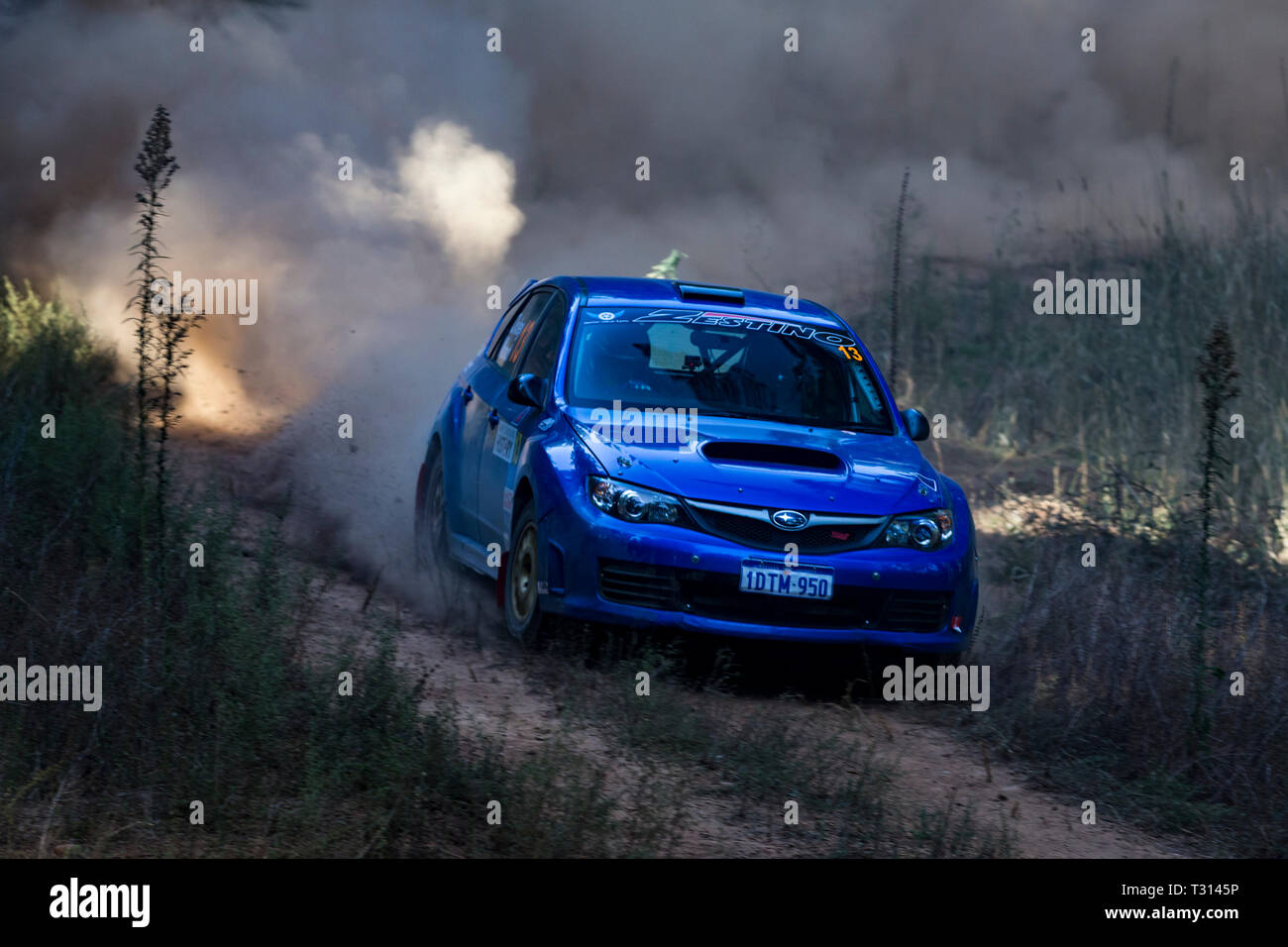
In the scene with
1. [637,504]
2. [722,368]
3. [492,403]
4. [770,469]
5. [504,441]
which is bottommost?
[637,504]

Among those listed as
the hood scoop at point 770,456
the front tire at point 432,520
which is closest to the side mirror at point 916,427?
the hood scoop at point 770,456

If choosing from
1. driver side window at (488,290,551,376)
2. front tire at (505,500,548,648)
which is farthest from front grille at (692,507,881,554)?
driver side window at (488,290,551,376)

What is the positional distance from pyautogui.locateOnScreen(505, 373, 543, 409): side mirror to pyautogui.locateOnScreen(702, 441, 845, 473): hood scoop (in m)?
1.03

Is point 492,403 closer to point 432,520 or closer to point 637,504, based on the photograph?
point 432,520

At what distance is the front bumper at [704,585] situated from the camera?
23.1ft

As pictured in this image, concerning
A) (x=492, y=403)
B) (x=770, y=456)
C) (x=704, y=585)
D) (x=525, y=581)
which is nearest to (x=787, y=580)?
(x=704, y=585)

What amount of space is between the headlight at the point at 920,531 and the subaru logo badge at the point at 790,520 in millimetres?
391

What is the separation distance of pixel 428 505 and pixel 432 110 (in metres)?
9.26

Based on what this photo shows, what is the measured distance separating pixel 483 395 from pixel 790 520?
254 centimetres

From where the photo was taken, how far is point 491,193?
1723 cm

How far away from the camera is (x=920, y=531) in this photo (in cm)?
735

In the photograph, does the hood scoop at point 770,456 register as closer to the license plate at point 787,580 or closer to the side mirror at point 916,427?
the license plate at point 787,580
